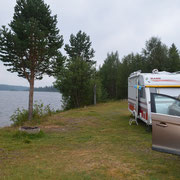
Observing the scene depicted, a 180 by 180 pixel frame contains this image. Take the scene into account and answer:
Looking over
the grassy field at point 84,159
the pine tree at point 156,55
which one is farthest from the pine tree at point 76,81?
the grassy field at point 84,159

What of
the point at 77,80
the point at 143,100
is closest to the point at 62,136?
the point at 143,100

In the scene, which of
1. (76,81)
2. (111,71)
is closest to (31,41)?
(76,81)

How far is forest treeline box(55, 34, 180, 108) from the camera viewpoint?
86.1 feet

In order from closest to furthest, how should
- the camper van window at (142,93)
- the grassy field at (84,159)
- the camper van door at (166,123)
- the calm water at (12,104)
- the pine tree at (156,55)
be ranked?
the camper van door at (166,123)
the grassy field at (84,159)
the camper van window at (142,93)
the calm water at (12,104)
the pine tree at (156,55)

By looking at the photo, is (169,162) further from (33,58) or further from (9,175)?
(33,58)

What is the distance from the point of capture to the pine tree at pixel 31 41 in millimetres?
11180

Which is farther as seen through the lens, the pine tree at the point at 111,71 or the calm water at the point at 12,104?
the pine tree at the point at 111,71

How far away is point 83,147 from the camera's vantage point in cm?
632

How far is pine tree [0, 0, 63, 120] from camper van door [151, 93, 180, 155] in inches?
349

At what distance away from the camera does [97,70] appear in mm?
32219

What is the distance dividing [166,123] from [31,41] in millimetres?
9657

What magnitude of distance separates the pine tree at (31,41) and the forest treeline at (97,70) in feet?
16.8

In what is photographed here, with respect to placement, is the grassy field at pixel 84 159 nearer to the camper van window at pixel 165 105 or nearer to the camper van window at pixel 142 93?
the camper van window at pixel 165 105

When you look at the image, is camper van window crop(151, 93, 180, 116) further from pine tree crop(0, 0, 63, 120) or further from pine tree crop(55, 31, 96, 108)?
pine tree crop(55, 31, 96, 108)
